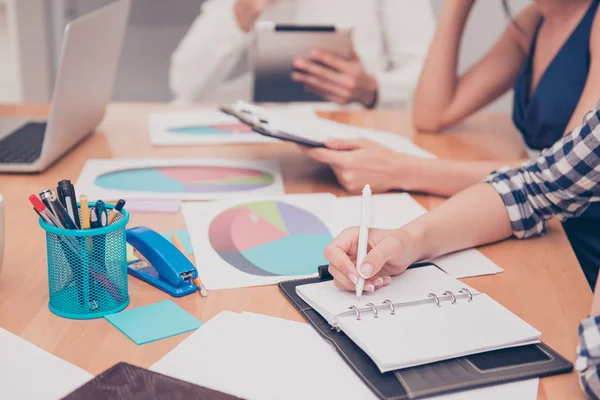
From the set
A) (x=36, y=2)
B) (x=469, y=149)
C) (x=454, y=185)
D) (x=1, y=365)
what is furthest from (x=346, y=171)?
(x=36, y=2)

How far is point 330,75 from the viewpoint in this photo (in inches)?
63.5

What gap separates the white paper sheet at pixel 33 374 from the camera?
22.6 inches

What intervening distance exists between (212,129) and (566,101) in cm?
70

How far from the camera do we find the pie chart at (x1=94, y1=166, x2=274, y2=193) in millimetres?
1094

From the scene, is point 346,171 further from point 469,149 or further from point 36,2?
point 36,2

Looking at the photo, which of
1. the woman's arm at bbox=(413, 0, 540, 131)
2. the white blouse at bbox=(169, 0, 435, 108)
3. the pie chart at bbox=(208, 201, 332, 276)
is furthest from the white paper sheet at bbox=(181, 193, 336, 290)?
the white blouse at bbox=(169, 0, 435, 108)

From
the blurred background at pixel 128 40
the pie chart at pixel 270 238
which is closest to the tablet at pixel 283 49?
the pie chart at pixel 270 238

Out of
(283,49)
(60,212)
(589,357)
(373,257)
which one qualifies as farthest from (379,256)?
(283,49)

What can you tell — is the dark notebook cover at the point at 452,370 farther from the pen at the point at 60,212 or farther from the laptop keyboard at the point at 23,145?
the laptop keyboard at the point at 23,145

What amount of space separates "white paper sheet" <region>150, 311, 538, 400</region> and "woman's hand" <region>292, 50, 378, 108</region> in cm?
98

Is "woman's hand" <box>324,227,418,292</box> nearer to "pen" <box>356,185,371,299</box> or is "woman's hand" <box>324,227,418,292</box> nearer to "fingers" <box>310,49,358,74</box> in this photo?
"pen" <box>356,185,371,299</box>

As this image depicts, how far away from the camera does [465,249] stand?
0.91m

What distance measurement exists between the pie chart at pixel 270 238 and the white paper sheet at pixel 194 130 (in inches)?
14.5

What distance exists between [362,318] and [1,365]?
34 centimetres
